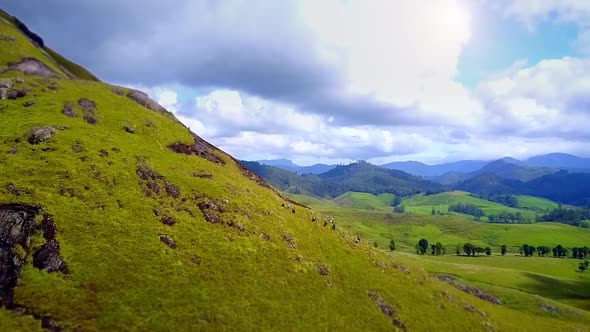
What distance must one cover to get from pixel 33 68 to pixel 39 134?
61845 millimetres

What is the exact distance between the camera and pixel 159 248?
6262cm

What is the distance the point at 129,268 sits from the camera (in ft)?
188

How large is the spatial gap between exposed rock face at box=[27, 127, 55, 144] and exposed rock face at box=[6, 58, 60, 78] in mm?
54956

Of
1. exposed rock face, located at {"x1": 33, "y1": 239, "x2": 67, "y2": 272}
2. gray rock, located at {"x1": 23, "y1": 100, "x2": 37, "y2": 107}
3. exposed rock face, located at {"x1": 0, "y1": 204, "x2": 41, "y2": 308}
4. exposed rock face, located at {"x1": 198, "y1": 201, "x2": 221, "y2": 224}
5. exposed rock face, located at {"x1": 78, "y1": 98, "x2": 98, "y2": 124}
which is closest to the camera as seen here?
exposed rock face, located at {"x1": 0, "y1": 204, "x2": 41, "y2": 308}

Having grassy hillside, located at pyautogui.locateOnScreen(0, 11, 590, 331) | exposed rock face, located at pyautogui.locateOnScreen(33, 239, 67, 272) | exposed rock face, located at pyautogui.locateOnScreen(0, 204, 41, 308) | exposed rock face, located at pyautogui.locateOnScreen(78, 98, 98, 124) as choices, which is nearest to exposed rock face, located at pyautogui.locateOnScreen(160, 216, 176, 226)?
grassy hillside, located at pyautogui.locateOnScreen(0, 11, 590, 331)

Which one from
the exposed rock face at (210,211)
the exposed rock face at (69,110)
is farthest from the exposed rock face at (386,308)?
the exposed rock face at (69,110)

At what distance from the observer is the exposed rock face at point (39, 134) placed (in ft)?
249

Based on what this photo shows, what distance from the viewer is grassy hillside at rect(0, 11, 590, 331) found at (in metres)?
53.0

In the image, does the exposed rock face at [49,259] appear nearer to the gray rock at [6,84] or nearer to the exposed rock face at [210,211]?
the exposed rock face at [210,211]

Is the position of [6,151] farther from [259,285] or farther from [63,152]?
[259,285]

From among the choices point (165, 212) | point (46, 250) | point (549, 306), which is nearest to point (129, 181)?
point (165, 212)

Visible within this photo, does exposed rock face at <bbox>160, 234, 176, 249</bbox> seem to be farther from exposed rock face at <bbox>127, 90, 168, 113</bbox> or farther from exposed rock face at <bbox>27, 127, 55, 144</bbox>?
exposed rock face at <bbox>127, 90, 168, 113</bbox>

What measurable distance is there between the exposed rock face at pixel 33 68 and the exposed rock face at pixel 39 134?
55.0 metres

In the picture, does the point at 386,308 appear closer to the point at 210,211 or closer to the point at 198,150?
the point at 210,211
